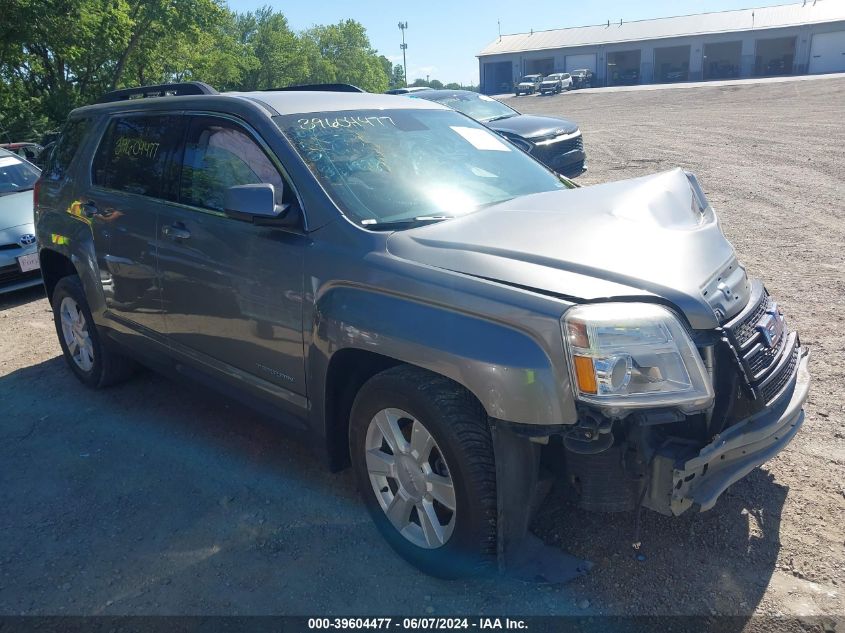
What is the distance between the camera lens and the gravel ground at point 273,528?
111 inches

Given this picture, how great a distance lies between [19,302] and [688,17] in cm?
6816

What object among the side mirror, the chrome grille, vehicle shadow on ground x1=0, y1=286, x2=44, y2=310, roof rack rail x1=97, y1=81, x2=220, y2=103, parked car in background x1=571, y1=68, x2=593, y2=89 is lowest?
parked car in background x1=571, y1=68, x2=593, y2=89

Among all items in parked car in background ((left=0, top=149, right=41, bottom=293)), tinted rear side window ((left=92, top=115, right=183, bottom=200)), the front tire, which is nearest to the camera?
the front tire

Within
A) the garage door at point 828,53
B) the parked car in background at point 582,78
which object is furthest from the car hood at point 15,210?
the garage door at point 828,53

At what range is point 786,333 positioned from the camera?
10.1 ft

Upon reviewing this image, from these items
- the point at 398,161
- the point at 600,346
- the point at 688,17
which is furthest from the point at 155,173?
the point at 688,17

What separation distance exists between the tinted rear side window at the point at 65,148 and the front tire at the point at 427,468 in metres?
3.24

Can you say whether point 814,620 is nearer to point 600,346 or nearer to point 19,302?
point 600,346

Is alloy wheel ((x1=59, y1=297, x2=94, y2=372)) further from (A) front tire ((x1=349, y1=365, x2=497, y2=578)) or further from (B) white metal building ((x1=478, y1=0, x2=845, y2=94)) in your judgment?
(B) white metal building ((x1=478, y1=0, x2=845, y2=94))

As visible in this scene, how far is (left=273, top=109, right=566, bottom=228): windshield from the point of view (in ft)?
10.7

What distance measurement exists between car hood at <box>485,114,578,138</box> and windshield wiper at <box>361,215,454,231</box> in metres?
8.81

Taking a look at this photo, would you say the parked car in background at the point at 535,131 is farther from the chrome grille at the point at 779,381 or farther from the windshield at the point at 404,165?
the chrome grille at the point at 779,381

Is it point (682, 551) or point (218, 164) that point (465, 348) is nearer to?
point (682, 551)

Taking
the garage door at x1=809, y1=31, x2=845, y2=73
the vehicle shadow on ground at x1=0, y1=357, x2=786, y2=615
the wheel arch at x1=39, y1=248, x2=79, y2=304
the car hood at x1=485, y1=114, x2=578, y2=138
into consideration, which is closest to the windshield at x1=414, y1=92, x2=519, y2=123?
the car hood at x1=485, y1=114, x2=578, y2=138
